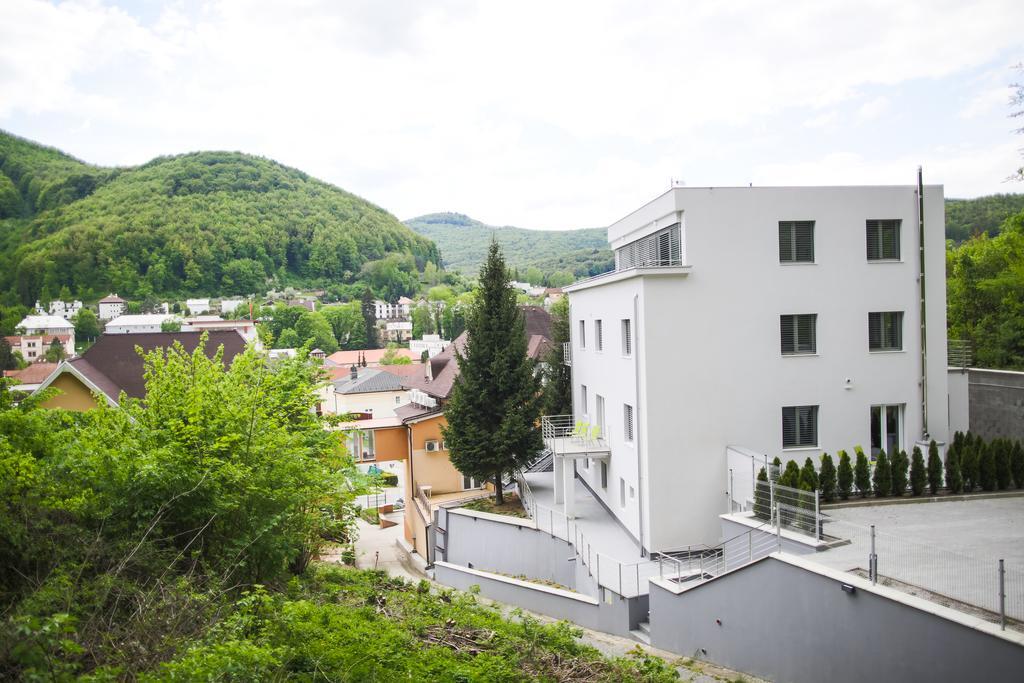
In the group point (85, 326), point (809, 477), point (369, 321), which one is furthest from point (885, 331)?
point (85, 326)

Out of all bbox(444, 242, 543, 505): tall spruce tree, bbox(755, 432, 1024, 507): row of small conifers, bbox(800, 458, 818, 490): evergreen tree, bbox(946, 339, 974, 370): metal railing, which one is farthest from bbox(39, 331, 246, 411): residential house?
bbox(946, 339, 974, 370): metal railing

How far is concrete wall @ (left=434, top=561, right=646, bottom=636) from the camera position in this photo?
15188 mm

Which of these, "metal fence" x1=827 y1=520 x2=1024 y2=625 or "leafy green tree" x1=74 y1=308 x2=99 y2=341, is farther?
"leafy green tree" x1=74 y1=308 x2=99 y2=341

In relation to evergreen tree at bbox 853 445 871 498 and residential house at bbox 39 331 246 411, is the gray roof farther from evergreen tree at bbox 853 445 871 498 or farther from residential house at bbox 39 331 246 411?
evergreen tree at bbox 853 445 871 498

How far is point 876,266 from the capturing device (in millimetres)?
18453

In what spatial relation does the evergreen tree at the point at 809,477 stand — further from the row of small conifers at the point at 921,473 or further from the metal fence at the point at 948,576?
the metal fence at the point at 948,576

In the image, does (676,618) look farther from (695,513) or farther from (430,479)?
(430,479)

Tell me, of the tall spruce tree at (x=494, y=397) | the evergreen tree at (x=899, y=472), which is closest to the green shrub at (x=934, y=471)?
the evergreen tree at (x=899, y=472)

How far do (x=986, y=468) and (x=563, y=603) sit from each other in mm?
10508

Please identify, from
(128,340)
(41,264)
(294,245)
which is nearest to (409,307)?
(294,245)

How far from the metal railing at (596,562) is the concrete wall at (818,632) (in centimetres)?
127

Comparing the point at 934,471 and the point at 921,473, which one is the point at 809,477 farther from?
the point at 934,471

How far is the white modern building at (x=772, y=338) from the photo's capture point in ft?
57.7

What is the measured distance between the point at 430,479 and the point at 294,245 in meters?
154
